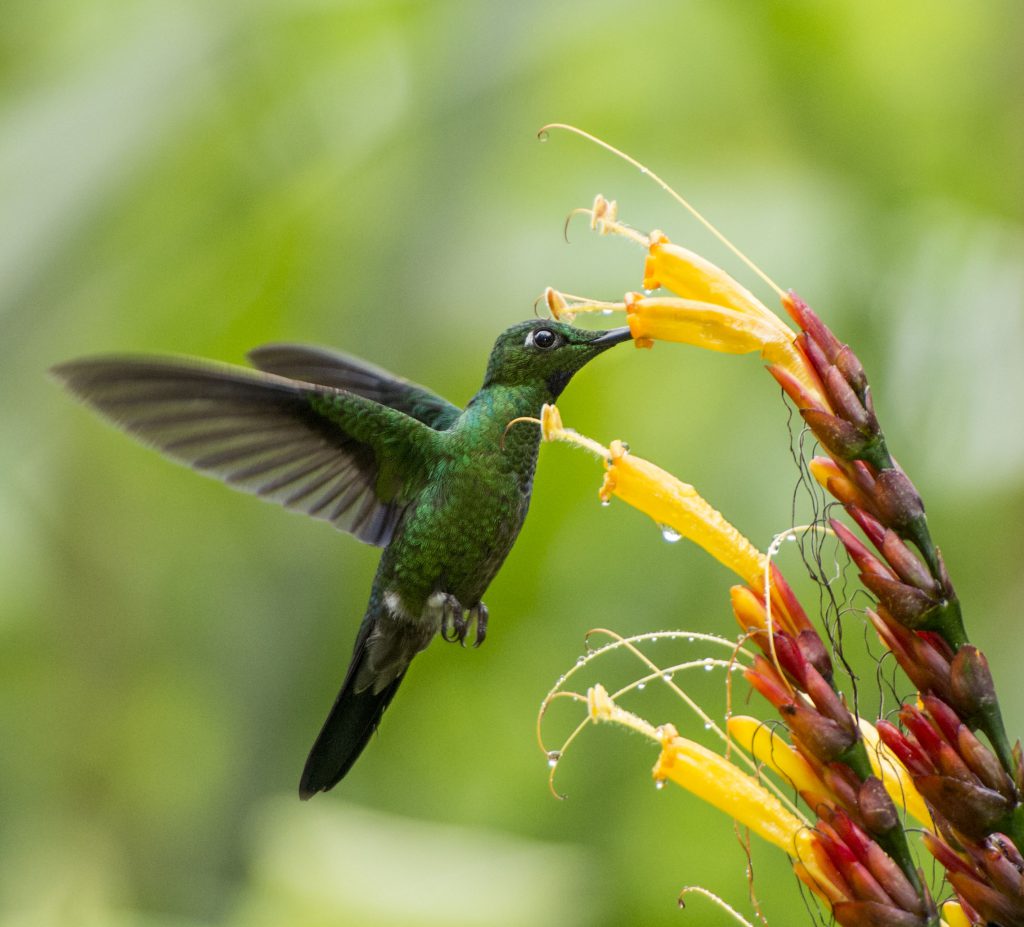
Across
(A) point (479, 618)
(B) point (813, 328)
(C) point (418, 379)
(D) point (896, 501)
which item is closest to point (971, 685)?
(D) point (896, 501)

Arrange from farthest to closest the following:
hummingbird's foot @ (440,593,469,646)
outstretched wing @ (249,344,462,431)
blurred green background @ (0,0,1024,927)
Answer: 1. blurred green background @ (0,0,1024,927)
2. outstretched wing @ (249,344,462,431)
3. hummingbird's foot @ (440,593,469,646)

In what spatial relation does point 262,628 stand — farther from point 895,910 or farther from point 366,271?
point 895,910

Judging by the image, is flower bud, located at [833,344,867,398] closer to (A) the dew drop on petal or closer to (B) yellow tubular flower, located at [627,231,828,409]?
(B) yellow tubular flower, located at [627,231,828,409]

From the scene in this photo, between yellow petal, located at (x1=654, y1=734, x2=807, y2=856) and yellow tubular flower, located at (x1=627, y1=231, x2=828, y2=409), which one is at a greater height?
yellow tubular flower, located at (x1=627, y1=231, x2=828, y2=409)

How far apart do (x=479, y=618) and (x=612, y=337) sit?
67cm

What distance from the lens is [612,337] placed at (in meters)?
2.11

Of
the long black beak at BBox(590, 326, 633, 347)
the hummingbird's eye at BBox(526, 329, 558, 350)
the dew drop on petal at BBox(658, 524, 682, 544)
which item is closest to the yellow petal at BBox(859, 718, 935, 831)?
the dew drop on petal at BBox(658, 524, 682, 544)

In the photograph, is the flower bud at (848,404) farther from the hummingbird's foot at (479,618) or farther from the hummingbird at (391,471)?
the hummingbird's foot at (479,618)

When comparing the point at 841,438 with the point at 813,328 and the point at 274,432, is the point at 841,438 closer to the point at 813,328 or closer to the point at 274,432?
the point at 813,328

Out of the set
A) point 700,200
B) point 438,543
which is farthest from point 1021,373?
point 438,543

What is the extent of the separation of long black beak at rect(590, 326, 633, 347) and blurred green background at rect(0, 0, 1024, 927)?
1036mm

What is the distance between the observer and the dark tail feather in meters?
2.37

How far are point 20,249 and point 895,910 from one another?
82.9 inches

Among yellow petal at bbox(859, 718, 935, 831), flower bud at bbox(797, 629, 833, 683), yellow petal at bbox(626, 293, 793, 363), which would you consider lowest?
yellow petal at bbox(859, 718, 935, 831)
